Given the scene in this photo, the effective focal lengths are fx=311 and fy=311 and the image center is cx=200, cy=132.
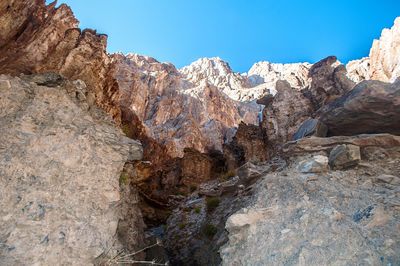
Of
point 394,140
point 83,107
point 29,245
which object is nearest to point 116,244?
point 29,245

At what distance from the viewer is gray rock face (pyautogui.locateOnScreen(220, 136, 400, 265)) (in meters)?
7.12

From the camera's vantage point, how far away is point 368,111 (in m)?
13.2

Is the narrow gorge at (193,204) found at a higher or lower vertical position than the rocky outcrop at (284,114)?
Answer: lower

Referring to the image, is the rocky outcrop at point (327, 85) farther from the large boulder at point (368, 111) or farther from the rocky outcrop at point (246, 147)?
the large boulder at point (368, 111)

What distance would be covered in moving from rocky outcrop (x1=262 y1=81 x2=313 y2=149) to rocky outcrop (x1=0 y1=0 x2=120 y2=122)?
1036 inches

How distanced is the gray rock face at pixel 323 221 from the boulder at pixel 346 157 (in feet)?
1.00

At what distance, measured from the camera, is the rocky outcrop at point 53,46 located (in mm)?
33750

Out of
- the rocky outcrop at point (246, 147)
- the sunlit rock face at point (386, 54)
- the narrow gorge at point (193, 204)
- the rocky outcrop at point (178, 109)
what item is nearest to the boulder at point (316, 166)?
the narrow gorge at point (193, 204)

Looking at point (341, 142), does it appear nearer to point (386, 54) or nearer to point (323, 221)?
point (323, 221)

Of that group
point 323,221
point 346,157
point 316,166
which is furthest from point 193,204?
point 323,221

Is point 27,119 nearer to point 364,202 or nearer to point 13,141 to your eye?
point 13,141

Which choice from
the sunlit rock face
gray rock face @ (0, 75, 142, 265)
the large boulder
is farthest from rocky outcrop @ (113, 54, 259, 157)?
gray rock face @ (0, 75, 142, 265)

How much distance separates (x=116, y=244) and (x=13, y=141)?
4.57 m

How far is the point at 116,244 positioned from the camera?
9.69 m
